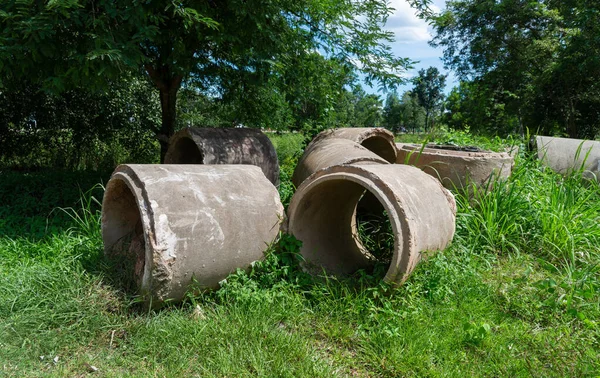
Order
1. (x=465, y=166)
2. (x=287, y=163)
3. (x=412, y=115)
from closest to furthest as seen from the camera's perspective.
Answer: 1. (x=465, y=166)
2. (x=287, y=163)
3. (x=412, y=115)

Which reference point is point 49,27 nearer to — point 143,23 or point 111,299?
point 143,23

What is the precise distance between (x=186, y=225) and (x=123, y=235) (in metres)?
1.02

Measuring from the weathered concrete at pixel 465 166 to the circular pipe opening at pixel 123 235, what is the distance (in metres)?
2.93

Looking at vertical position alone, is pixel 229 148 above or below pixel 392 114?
below

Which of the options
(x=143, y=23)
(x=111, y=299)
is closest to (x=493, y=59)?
(x=143, y=23)

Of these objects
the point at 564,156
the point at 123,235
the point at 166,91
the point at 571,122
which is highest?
the point at 571,122

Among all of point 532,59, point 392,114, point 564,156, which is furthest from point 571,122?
point 392,114

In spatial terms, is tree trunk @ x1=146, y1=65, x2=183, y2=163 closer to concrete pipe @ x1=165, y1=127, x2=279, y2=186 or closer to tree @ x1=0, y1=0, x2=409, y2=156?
tree @ x1=0, y1=0, x2=409, y2=156

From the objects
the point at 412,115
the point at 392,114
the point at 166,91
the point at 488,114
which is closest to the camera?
the point at 166,91

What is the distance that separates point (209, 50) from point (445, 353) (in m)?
5.47

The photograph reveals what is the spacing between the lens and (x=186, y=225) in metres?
3.27

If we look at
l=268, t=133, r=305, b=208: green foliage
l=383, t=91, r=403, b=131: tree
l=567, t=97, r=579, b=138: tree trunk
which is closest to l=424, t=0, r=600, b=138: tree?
l=567, t=97, r=579, b=138: tree trunk

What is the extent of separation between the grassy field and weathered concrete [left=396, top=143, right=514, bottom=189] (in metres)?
0.73

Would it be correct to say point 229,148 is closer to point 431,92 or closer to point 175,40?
point 175,40
